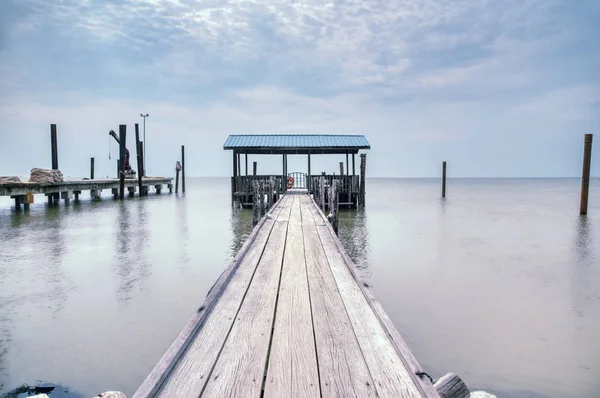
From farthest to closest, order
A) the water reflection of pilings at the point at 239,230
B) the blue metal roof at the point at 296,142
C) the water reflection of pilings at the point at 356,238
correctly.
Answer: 1. the blue metal roof at the point at 296,142
2. the water reflection of pilings at the point at 239,230
3. the water reflection of pilings at the point at 356,238

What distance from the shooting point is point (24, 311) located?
24.8 ft

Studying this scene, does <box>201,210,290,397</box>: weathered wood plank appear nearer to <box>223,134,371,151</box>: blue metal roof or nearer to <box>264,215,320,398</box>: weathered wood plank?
<box>264,215,320,398</box>: weathered wood plank

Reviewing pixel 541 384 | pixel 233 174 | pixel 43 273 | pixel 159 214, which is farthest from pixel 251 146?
pixel 541 384

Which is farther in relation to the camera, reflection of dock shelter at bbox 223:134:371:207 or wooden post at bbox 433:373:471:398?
reflection of dock shelter at bbox 223:134:371:207

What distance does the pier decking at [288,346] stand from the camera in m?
2.48

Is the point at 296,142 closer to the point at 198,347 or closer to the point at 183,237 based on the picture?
the point at 183,237

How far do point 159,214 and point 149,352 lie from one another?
66.2ft

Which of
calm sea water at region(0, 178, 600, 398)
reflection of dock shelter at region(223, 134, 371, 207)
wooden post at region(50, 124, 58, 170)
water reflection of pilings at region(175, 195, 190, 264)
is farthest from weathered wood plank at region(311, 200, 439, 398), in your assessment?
wooden post at region(50, 124, 58, 170)

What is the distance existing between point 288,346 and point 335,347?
35 centimetres

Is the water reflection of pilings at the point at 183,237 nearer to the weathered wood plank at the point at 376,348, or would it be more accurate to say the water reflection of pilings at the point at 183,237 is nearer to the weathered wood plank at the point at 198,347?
the weathered wood plank at the point at 198,347

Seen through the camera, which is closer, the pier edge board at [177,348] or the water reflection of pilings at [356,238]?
the pier edge board at [177,348]

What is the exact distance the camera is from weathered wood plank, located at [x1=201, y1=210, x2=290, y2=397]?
249cm

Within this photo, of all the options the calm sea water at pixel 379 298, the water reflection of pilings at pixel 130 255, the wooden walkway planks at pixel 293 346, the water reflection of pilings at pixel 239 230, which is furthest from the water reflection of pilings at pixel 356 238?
the wooden walkway planks at pixel 293 346

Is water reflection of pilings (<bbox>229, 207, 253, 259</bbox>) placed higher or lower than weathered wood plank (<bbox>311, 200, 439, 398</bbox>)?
lower
